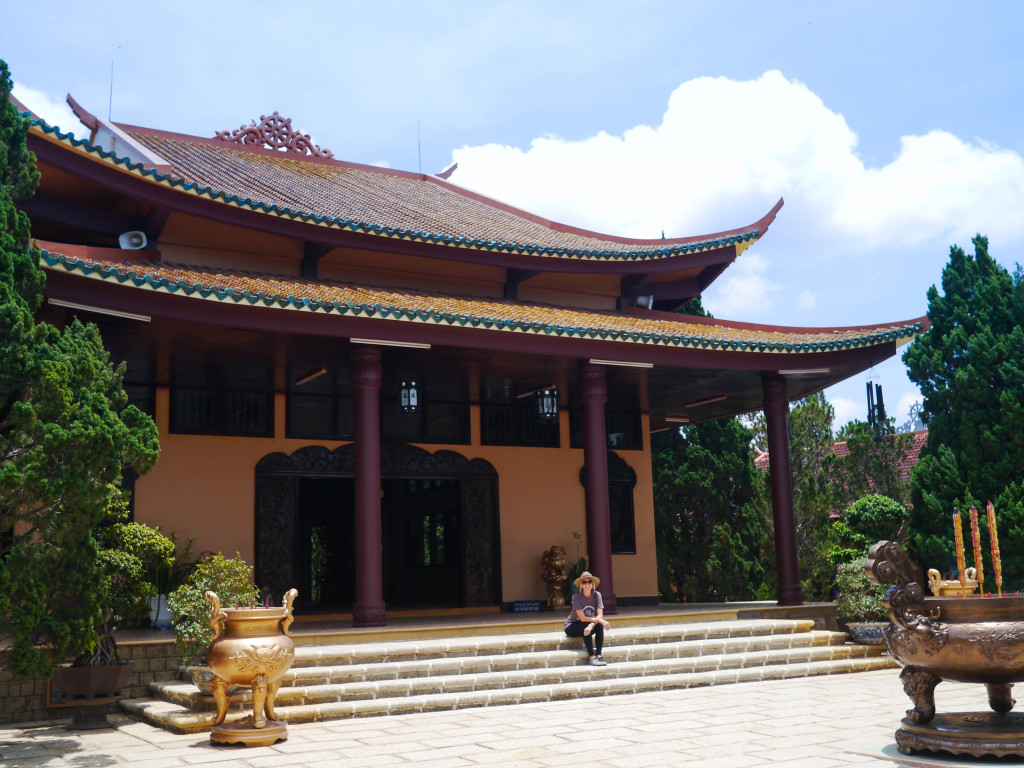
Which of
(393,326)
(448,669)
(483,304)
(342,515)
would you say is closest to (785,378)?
(483,304)

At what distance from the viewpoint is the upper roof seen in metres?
12.5

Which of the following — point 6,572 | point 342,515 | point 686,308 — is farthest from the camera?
point 686,308

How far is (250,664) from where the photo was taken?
22.1 feet

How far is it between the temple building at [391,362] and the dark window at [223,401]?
30mm

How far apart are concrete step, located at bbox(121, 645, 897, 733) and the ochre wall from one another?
340 centimetres

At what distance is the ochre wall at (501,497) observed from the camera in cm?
1164

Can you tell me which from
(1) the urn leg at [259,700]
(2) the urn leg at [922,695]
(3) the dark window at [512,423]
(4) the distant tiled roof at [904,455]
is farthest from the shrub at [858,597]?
(4) the distant tiled roof at [904,455]

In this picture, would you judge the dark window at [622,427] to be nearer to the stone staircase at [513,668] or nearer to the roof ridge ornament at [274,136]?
the stone staircase at [513,668]

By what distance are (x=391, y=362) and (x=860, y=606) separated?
6143mm

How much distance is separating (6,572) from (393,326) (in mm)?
5114

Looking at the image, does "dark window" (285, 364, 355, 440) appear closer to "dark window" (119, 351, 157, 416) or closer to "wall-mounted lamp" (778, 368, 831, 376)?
"dark window" (119, 351, 157, 416)

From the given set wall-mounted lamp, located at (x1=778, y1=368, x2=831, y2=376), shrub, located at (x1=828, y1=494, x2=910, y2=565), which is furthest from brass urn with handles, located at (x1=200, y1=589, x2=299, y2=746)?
shrub, located at (x1=828, y1=494, x2=910, y2=565)

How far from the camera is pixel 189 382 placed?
1178 centimetres

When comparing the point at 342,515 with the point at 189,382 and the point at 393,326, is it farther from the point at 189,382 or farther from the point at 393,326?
the point at 393,326
